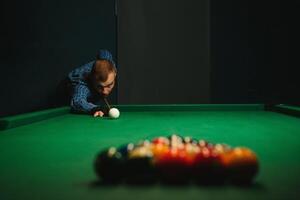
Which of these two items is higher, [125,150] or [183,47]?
[183,47]

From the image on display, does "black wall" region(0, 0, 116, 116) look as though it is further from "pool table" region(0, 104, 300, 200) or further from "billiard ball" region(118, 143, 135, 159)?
"billiard ball" region(118, 143, 135, 159)

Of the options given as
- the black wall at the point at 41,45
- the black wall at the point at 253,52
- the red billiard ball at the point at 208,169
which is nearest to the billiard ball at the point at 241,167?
the red billiard ball at the point at 208,169

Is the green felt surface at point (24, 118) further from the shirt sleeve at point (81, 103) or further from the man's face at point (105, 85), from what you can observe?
the man's face at point (105, 85)

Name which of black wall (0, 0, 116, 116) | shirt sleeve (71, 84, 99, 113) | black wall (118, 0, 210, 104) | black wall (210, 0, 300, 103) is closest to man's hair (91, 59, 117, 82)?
shirt sleeve (71, 84, 99, 113)

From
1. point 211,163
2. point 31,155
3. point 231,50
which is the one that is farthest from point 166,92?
point 211,163

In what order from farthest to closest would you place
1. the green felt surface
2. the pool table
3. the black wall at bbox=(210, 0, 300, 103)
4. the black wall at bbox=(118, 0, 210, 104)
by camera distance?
the black wall at bbox=(118, 0, 210, 104)
the black wall at bbox=(210, 0, 300, 103)
the green felt surface
the pool table

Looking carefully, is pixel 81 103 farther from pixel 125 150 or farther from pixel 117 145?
pixel 125 150

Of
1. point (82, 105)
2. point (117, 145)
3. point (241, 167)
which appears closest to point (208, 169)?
point (241, 167)

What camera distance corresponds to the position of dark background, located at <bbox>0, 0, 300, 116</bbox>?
5086 millimetres

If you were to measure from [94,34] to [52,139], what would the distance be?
3.60 meters

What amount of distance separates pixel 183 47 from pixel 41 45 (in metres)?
2.56

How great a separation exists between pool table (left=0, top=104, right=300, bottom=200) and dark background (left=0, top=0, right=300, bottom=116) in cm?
181

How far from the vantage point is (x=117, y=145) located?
1866 millimetres

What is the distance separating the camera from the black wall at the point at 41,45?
4.30 m
